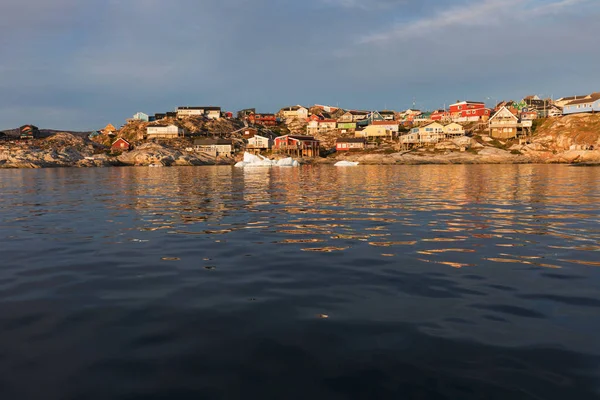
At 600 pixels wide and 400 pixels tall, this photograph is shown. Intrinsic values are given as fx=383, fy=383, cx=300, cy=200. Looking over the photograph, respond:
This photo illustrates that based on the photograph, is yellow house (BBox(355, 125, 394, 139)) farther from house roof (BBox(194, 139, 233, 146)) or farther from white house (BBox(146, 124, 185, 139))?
white house (BBox(146, 124, 185, 139))

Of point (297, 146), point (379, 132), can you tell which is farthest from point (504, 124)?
point (297, 146)

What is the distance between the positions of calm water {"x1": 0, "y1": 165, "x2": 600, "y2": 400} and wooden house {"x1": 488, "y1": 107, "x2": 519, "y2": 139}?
128466 mm

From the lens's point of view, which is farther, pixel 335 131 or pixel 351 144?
pixel 335 131

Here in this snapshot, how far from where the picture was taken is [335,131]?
543 ft

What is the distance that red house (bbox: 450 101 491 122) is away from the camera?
5728 inches

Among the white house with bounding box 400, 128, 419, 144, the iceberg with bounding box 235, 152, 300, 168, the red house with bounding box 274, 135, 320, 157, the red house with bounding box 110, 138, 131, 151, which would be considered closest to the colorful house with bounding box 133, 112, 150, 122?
the red house with bounding box 110, 138, 131, 151

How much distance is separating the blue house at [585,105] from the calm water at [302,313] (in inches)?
5574

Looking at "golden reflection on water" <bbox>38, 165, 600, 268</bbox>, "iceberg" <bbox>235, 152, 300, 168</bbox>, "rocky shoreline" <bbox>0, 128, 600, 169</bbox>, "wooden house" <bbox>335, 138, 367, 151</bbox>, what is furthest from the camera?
"wooden house" <bbox>335, 138, 367, 151</bbox>

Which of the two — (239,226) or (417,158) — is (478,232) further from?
(417,158)

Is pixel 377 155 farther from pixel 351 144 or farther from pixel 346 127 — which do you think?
pixel 346 127

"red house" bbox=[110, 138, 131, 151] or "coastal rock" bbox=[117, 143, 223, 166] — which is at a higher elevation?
"red house" bbox=[110, 138, 131, 151]

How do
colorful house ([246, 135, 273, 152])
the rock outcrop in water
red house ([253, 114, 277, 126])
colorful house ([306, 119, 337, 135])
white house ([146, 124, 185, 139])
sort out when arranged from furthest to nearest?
red house ([253, 114, 277, 126]) < colorful house ([306, 119, 337, 135]) < white house ([146, 124, 185, 139]) < colorful house ([246, 135, 273, 152]) < the rock outcrop in water

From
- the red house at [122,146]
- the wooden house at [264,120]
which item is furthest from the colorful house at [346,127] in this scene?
the red house at [122,146]

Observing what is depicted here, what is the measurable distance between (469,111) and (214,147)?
9899cm
